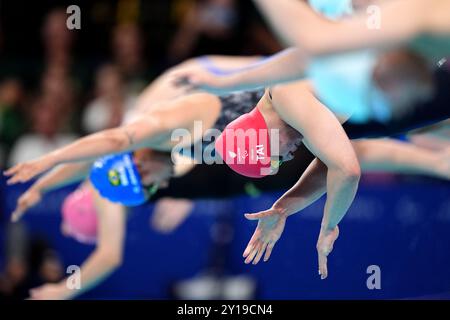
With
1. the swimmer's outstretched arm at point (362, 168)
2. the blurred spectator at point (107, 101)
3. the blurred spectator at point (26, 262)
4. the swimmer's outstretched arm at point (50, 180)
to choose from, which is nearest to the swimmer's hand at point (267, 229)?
the swimmer's outstretched arm at point (362, 168)

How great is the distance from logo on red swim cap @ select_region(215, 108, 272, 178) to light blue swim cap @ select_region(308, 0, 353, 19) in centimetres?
31

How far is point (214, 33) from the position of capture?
359 cm

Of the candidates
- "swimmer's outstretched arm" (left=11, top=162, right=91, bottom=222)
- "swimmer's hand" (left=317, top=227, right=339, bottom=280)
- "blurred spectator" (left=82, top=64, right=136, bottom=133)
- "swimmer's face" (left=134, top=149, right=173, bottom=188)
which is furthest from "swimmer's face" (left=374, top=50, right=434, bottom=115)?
"blurred spectator" (left=82, top=64, right=136, bottom=133)

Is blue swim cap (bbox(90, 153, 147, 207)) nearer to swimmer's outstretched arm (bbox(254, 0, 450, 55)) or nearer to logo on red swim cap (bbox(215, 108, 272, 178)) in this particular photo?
logo on red swim cap (bbox(215, 108, 272, 178))

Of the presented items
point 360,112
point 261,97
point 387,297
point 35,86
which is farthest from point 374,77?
point 35,86

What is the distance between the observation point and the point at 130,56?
12.1 ft

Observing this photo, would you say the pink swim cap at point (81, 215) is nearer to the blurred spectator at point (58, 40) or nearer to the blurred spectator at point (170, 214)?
the blurred spectator at point (170, 214)

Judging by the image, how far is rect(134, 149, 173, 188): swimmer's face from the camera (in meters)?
2.33

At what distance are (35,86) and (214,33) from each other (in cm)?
90

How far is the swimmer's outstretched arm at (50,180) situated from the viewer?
2465 millimetres

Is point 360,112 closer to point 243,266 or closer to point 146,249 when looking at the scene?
point 243,266

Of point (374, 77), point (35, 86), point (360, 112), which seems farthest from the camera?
point (35, 86)

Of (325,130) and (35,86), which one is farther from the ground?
(35,86)

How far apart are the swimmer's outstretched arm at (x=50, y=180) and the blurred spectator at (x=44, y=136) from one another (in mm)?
819
